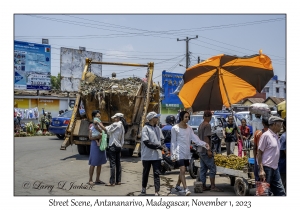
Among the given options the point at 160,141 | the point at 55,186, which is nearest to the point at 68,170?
the point at 55,186

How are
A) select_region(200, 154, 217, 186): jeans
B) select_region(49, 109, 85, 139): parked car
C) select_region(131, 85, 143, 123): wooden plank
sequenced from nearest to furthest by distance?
select_region(200, 154, 217, 186): jeans → select_region(131, 85, 143, 123): wooden plank → select_region(49, 109, 85, 139): parked car

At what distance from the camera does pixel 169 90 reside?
3306cm

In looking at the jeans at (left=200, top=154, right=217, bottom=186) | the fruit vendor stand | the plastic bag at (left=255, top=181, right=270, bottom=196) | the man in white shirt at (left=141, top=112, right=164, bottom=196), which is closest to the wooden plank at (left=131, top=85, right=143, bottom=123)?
the fruit vendor stand

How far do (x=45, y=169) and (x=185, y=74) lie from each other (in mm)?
4818

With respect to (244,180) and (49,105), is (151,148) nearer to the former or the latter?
(244,180)

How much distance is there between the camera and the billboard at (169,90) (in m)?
32.7

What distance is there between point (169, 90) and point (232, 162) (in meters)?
25.3

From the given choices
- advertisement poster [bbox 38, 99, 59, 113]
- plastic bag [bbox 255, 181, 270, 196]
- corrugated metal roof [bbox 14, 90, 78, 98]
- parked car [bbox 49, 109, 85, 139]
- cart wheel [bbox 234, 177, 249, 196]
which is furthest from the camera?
advertisement poster [bbox 38, 99, 59, 113]

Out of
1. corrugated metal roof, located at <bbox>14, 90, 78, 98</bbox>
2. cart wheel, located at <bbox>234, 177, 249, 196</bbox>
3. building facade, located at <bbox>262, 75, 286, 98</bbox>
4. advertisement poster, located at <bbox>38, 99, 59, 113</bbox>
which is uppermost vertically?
building facade, located at <bbox>262, 75, 286, 98</bbox>

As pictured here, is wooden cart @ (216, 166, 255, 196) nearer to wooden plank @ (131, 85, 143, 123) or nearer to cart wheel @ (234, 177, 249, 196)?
cart wheel @ (234, 177, 249, 196)

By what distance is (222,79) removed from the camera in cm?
844

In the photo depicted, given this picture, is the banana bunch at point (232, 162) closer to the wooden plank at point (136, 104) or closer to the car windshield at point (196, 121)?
the wooden plank at point (136, 104)

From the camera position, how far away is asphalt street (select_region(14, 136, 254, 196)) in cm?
771

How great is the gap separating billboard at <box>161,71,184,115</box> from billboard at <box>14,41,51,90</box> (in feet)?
32.6
